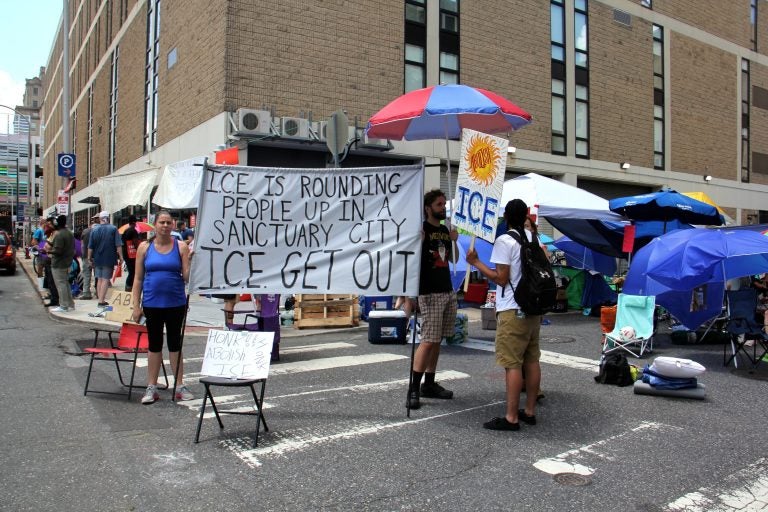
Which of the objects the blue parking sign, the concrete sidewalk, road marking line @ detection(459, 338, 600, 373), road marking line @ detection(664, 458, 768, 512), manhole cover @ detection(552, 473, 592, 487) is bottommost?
road marking line @ detection(664, 458, 768, 512)

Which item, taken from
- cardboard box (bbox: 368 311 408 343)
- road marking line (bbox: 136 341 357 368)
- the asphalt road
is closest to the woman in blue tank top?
the asphalt road

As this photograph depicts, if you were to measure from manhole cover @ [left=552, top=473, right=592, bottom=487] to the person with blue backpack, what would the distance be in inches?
36.1

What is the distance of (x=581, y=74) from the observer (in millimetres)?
25859

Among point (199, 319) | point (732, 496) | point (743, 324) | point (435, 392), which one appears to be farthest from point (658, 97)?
point (732, 496)

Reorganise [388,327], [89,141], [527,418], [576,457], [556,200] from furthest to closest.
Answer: [89,141] → [556,200] → [388,327] → [527,418] → [576,457]

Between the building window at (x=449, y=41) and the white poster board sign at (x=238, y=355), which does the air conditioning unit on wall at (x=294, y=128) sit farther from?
the white poster board sign at (x=238, y=355)

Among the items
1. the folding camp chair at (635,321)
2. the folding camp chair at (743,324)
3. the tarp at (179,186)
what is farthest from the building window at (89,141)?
the folding camp chair at (743,324)

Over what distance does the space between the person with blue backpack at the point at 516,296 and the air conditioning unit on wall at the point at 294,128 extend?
45.4ft

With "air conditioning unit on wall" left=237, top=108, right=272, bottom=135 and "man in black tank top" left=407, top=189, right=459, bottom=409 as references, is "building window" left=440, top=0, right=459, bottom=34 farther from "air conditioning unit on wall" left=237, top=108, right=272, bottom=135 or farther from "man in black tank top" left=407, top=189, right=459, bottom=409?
"man in black tank top" left=407, top=189, right=459, bottom=409

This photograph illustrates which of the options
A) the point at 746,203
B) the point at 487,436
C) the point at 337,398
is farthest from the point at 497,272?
the point at 746,203

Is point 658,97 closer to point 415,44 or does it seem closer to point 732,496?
point 415,44

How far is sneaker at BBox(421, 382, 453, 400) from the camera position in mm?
5848

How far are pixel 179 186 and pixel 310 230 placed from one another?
5674 mm

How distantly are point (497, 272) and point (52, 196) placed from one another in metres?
67.6
